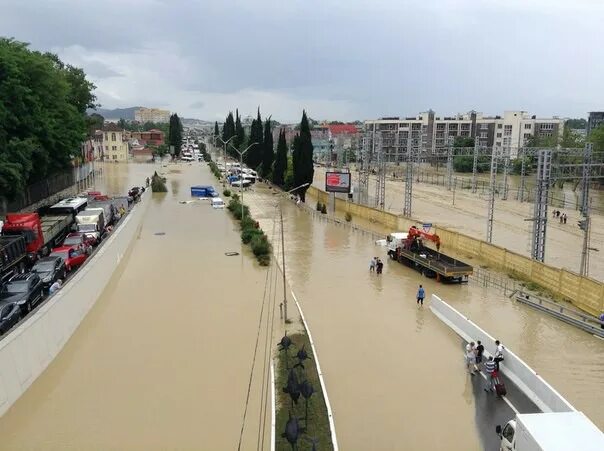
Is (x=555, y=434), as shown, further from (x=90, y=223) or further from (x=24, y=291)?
(x=90, y=223)

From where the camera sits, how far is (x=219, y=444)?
33.6 ft

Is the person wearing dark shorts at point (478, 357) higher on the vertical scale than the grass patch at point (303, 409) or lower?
higher

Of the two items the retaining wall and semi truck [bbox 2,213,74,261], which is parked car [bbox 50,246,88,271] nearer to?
semi truck [bbox 2,213,74,261]

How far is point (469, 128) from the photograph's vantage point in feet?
394

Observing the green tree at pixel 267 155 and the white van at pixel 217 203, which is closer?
the white van at pixel 217 203

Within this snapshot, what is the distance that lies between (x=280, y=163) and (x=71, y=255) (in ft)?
126

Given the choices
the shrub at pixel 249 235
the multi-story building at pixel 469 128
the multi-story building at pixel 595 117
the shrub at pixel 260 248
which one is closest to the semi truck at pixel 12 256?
the shrub at pixel 260 248

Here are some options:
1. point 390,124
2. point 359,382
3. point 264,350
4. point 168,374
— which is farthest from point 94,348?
point 390,124

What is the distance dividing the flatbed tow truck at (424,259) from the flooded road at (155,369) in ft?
22.1

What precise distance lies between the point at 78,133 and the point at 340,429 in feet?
122

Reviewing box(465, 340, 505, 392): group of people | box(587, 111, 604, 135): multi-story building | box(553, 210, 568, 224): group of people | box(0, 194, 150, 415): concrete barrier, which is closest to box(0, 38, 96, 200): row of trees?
box(0, 194, 150, 415): concrete barrier

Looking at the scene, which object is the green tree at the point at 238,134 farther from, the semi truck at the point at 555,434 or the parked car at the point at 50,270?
the semi truck at the point at 555,434

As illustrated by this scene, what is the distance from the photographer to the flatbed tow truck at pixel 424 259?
21.6 m

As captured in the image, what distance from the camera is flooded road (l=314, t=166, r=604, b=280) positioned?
3072 cm
